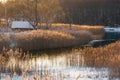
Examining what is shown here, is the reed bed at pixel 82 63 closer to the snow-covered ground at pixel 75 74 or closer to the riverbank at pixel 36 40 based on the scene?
the snow-covered ground at pixel 75 74

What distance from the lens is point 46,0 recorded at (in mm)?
43438

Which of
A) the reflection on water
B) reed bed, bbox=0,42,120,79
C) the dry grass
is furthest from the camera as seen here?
reed bed, bbox=0,42,120,79

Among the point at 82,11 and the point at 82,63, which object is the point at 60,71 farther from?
the point at 82,11

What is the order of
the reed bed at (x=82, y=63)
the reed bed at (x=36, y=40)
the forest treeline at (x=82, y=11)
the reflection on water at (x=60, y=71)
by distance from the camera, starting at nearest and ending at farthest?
the reflection on water at (x=60, y=71), the reed bed at (x=82, y=63), the reed bed at (x=36, y=40), the forest treeline at (x=82, y=11)

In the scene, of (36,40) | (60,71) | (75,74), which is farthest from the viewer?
(36,40)

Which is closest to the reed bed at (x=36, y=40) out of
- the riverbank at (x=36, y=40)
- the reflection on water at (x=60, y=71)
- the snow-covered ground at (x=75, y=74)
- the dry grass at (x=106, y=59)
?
the riverbank at (x=36, y=40)

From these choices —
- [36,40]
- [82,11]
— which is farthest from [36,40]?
[82,11]

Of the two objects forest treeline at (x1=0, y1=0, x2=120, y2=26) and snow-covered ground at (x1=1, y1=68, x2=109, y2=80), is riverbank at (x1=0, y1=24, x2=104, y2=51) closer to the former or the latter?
snow-covered ground at (x1=1, y1=68, x2=109, y2=80)

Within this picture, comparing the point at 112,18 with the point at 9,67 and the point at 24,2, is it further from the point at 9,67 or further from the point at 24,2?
the point at 9,67

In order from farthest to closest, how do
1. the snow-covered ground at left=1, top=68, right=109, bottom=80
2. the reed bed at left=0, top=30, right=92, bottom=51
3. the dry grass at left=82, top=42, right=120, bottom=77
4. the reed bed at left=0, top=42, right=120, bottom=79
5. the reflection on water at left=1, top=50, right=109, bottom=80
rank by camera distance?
1. the reed bed at left=0, top=30, right=92, bottom=51
2. the reed bed at left=0, top=42, right=120, bottom=79
3. the dry grass at left=82, top=42, right=120, bottom=77
4. the reflection on water at left=1, top=50, right=109, bottom=80
5. the snow-covered ground at left=1, top=68, right=109, bottom=80

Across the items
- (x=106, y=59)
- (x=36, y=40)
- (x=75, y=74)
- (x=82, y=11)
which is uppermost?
(x=106, y=59)

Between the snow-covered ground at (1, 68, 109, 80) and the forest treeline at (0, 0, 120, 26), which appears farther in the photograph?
the forest treeline at (0, 0, 120, 26)

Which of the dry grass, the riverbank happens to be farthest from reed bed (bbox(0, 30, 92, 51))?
the dry grass

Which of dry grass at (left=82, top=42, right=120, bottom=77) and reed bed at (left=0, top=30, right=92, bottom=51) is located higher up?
dry grass at (left=82, top=42, right=120, bottom=77)
